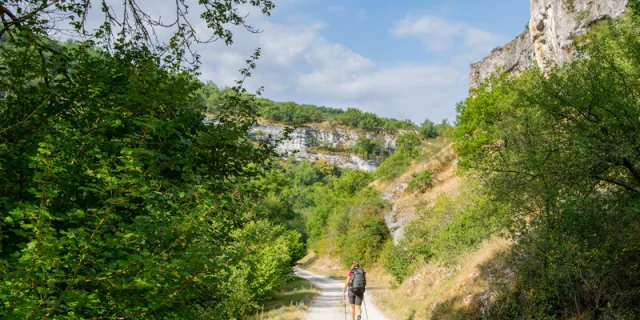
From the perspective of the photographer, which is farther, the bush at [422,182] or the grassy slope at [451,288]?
the bush at [422,182]

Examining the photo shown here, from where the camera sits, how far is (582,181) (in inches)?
314

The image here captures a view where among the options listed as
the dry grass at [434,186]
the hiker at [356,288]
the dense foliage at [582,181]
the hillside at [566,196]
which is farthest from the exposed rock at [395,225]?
the dense foliage at [582,181]

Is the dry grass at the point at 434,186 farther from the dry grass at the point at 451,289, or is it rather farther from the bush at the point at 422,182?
the dry grass at the point at 451,289

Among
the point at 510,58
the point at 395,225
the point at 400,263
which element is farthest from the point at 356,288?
the point at 510,58

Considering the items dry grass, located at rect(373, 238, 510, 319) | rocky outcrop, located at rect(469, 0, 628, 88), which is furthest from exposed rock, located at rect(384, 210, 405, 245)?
rocky outcrop, located at rect(469, 0, 628, 88)

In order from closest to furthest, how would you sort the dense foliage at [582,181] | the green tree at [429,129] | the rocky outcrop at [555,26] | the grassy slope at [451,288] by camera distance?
the dense foliage at [582,181] → the grassy slope at [451,288] → the rocky outcrop at [555,26] → the green tree at [429,129]

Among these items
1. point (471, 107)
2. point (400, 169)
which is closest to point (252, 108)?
point (471, 107)

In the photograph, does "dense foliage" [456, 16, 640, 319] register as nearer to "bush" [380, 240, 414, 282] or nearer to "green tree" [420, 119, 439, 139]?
"bush" [380, 240, 414, 282]

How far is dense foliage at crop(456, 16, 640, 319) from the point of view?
7484 mm

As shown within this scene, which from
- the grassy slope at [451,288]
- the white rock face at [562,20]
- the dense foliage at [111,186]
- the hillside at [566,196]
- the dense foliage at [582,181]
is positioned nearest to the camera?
the dense foliage at [111,186]

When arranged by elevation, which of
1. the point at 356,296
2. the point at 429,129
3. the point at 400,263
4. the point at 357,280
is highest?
the point at 429,129

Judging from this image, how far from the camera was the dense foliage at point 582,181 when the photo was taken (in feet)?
24.6

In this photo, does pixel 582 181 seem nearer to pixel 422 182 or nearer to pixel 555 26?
pixel 555 26

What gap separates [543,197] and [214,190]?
22.4 feet
